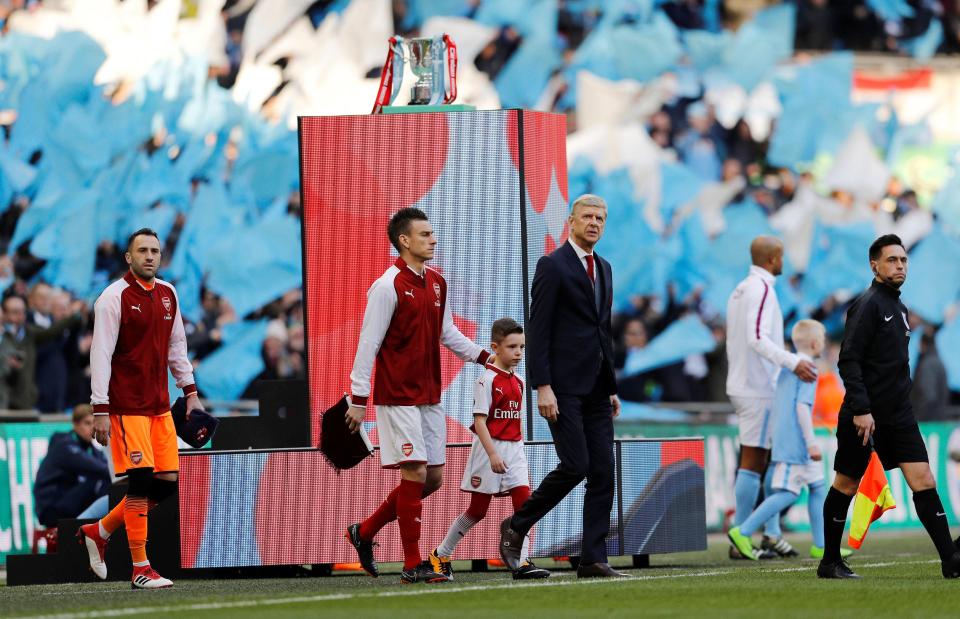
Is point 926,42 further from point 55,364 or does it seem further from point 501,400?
point 501,400

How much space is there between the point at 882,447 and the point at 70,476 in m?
7.04

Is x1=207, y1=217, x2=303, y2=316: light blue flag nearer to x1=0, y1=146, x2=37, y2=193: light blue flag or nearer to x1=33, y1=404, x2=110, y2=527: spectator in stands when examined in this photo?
x1=0, y1=146, x2=37, y2=193: light blue flag

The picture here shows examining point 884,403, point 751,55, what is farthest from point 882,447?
point 751,55

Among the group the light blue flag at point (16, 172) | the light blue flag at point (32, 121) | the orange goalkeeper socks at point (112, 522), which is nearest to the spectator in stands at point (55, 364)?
the light blue flag at point (16, 172)

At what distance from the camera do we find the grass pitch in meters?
8.59

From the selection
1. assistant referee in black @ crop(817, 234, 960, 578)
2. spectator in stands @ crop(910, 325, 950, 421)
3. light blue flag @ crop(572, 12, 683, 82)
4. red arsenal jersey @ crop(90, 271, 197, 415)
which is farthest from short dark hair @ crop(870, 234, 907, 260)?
light blue flag @ crop(572, 12, 683, 82)

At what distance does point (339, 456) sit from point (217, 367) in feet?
26.6

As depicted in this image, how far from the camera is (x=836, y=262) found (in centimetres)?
2384

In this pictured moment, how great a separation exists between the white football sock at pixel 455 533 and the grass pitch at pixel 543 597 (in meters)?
0.25

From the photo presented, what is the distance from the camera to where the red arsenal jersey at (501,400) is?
11695mm

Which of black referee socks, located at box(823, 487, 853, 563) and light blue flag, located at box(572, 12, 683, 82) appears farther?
light blue flag, located at box(572, 12, 683, 82)

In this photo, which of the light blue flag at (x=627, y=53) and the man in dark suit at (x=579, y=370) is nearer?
the man in dark suit at (x=579, y=370)

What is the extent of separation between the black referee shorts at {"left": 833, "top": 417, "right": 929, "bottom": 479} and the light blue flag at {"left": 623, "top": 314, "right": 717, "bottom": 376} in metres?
9.96

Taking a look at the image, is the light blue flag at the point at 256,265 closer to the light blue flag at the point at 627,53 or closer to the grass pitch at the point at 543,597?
the light blue flag at the point at 627,53
